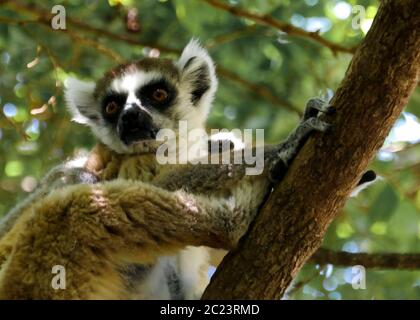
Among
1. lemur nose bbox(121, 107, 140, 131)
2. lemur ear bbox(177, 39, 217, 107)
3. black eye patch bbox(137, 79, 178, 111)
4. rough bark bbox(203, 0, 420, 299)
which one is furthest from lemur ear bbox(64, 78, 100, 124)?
rough bark bbox(203, 0, 420, 299)

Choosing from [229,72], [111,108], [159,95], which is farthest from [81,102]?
[229,72]

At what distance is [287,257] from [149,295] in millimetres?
1604

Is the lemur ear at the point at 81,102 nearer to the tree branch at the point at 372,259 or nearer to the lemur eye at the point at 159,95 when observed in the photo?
the lemur eye at the point at 159,95

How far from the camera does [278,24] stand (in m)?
8.23

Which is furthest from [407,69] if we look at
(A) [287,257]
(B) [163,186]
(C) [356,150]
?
(B) [163,186]

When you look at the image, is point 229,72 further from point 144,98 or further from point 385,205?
point 385,205

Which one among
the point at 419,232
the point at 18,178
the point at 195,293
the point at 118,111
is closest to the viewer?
the point at 195,293

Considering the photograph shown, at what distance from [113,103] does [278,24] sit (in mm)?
2278

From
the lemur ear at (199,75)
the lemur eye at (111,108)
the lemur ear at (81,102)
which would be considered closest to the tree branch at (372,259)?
the lemur ear at (199,75)

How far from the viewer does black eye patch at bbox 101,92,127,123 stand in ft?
24.6

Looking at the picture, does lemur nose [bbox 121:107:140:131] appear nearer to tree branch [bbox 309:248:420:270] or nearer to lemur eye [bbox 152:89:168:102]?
lemur eye [bbox 152:89:168:102]

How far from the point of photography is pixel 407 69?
460cm

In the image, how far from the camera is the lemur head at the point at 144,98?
704 cm
